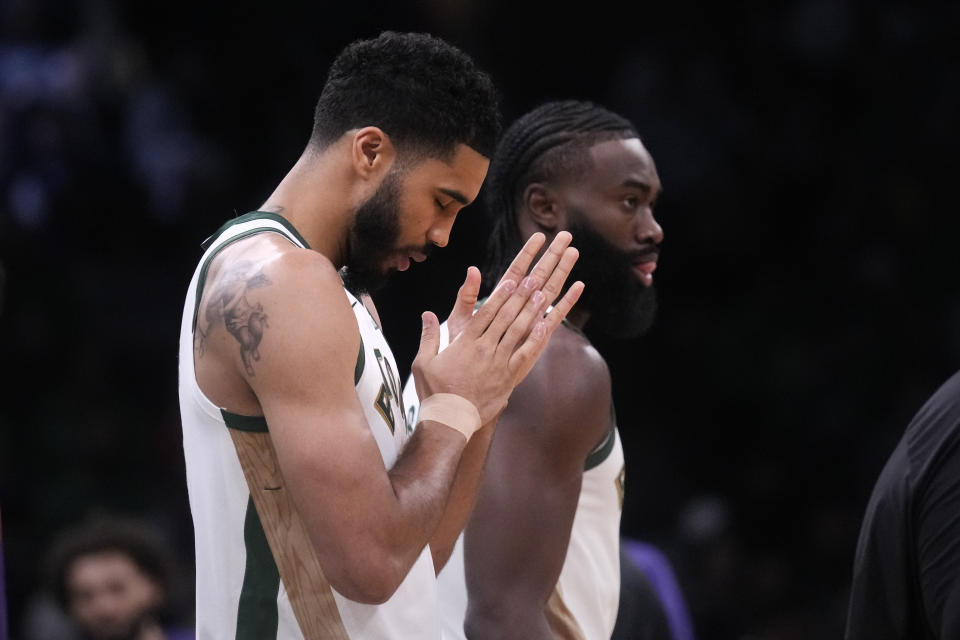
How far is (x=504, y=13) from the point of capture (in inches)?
322

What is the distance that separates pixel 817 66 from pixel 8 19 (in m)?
4.69

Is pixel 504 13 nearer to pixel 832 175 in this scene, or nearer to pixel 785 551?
pixel 832 175

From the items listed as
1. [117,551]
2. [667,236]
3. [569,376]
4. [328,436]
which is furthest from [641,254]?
[667,236]

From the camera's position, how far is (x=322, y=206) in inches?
96.6

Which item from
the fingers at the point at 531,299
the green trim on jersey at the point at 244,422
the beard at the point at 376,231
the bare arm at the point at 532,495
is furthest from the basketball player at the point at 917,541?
the green trim on jersey at the point at 244,422

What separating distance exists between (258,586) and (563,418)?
2.78 feet

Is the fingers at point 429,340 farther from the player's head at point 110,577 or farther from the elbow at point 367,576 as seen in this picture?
the player's head at point 110,577

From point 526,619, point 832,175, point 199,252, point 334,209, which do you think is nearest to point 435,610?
point 526,619

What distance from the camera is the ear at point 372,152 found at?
244 cm

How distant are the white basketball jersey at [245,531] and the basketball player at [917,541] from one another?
2.72ft

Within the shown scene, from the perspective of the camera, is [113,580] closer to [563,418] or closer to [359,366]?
[563,418]

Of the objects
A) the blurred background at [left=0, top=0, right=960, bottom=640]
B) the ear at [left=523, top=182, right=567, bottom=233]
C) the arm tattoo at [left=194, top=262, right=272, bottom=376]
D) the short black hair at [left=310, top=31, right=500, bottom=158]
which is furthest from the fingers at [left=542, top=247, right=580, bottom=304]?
the blurred background at [left=0, top=0, right=960, bottom=640]

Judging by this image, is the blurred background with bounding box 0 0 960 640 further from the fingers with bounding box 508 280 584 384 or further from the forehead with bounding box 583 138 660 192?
the fingers with bounding box 508 280 584 384

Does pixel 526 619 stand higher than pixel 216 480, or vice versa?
pixel 216 480
